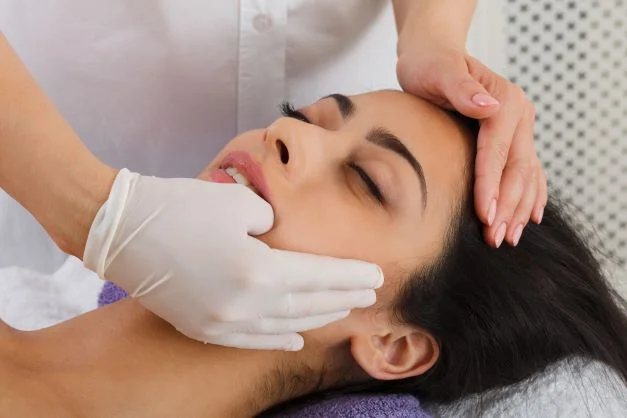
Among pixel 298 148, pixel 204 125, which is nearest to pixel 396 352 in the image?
pixel 298 148

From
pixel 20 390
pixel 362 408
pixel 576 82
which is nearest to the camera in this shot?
pixel 20 390

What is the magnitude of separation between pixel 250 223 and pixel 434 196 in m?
0.26

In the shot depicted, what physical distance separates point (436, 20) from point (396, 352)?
0.54 meters

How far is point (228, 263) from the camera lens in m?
0.84

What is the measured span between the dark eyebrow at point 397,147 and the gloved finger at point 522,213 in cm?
12

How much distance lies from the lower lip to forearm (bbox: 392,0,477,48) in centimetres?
41

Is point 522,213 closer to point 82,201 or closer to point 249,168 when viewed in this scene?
point 249,168

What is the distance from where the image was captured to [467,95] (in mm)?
1029

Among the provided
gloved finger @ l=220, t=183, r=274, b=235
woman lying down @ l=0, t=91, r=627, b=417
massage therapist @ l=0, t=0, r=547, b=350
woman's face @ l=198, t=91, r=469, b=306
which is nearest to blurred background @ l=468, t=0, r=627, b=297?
massage therapist @ l=0, t=0, r=547, b=350

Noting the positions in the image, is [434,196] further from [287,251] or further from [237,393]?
[237,393]

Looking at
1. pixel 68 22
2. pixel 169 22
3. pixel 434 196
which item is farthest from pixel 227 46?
pixel 434 196

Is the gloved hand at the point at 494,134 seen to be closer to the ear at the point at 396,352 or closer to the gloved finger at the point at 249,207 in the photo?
the ear at the point at 396,352

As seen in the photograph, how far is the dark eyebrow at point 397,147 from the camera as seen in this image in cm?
99

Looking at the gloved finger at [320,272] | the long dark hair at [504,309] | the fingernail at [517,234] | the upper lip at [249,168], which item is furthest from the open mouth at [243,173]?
the fingernail at [517,234]
